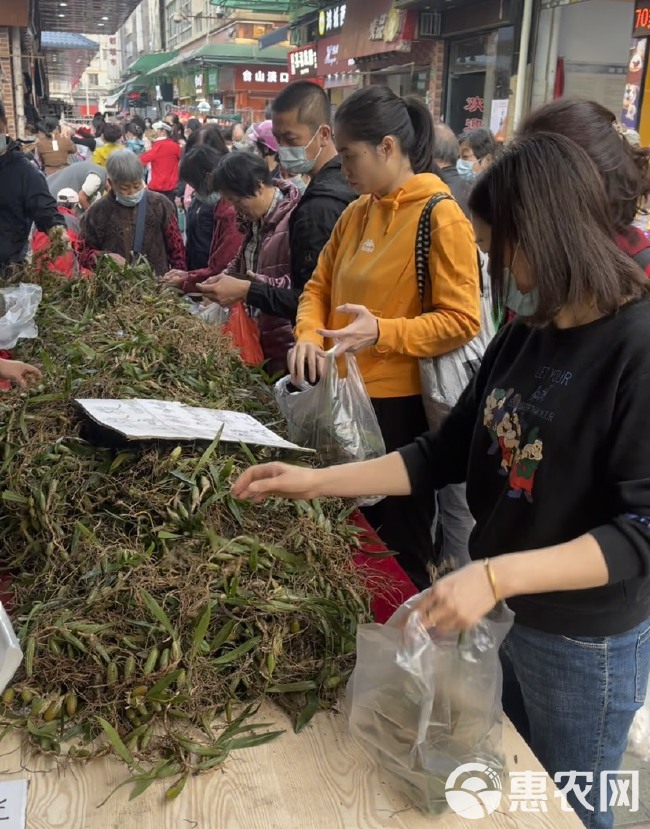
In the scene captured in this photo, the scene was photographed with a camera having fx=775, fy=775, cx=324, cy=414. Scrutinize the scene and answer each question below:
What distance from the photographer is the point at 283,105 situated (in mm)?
2797

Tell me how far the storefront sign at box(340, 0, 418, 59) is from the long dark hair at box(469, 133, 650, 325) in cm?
1243

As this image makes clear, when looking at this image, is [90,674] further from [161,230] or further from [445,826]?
[161,230]

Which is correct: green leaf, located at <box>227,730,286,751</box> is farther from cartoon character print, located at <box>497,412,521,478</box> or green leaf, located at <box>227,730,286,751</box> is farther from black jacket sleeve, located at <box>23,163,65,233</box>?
black jacket sleeve, located at <box>23,163,65,233</box>

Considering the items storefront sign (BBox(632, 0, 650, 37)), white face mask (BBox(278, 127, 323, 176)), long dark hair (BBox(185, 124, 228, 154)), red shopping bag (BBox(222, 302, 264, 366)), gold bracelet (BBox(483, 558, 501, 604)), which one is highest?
storefront sign (BBox(632, 0, 650, 37))

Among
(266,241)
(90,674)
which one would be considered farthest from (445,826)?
(266,241)

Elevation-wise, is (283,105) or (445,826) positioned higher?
(283,105)

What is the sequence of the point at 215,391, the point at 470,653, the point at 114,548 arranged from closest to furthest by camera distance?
the point at 470,653 < the point at 114,548 < the point at 215,391

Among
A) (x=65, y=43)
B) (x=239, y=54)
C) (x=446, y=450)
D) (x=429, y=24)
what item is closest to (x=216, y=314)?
(x=446, y=450)

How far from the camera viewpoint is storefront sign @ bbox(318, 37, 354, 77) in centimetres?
1597

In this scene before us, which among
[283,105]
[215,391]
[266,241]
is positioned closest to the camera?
[215,391]

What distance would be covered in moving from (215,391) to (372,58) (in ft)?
Answer: 45.8

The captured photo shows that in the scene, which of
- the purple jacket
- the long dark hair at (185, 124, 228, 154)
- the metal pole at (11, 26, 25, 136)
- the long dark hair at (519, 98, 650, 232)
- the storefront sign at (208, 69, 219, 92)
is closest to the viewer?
the long dark hair at (519, 98, 650, 232)

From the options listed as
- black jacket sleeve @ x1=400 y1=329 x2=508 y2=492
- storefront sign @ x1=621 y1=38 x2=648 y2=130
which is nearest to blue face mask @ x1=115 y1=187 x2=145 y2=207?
black jacket sleeve @ x1=400 y1=329 x2=508 y2=492

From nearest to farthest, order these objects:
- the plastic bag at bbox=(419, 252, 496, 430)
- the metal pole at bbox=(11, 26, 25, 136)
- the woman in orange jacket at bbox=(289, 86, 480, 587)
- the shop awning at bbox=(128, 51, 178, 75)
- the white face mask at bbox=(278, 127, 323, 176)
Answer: the woman in orange jacket at bbox=(289, 86, 480, 587), the plastic bag at bbox=(419, 252, 496, 430), the white face mask at bbox=(278, 127, 323, 176), the metal pole at bbox=(11, 26, 25, 136), the shop awning at bbox=(128, 51, 178, 75)
